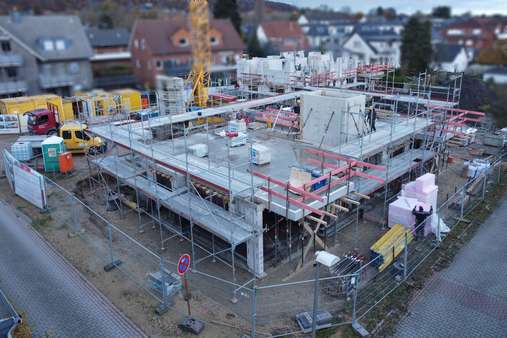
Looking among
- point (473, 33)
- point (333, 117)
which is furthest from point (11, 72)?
point (473, 33)

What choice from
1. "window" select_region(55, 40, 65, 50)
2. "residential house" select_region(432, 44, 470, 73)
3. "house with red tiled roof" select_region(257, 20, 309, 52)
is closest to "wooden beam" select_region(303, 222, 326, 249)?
"window" select_region(55, 40, 65, 50)

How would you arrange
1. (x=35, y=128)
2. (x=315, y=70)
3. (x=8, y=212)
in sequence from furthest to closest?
(x=315, y=70)
(x=35, y=128)
(x=8, y=212)

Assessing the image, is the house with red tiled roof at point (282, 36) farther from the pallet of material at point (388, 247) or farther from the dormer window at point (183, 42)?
the pallet of material at point (388, 247)

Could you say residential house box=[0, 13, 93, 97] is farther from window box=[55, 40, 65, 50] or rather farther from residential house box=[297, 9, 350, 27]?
residential house box=[297, 9, 350, 27]

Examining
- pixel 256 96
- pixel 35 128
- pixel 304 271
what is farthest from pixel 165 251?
pixel 35 128

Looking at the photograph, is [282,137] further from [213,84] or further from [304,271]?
[213,84]

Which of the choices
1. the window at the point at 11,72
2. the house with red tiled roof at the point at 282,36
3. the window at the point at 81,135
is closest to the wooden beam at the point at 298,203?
the window at the point at 81,135
